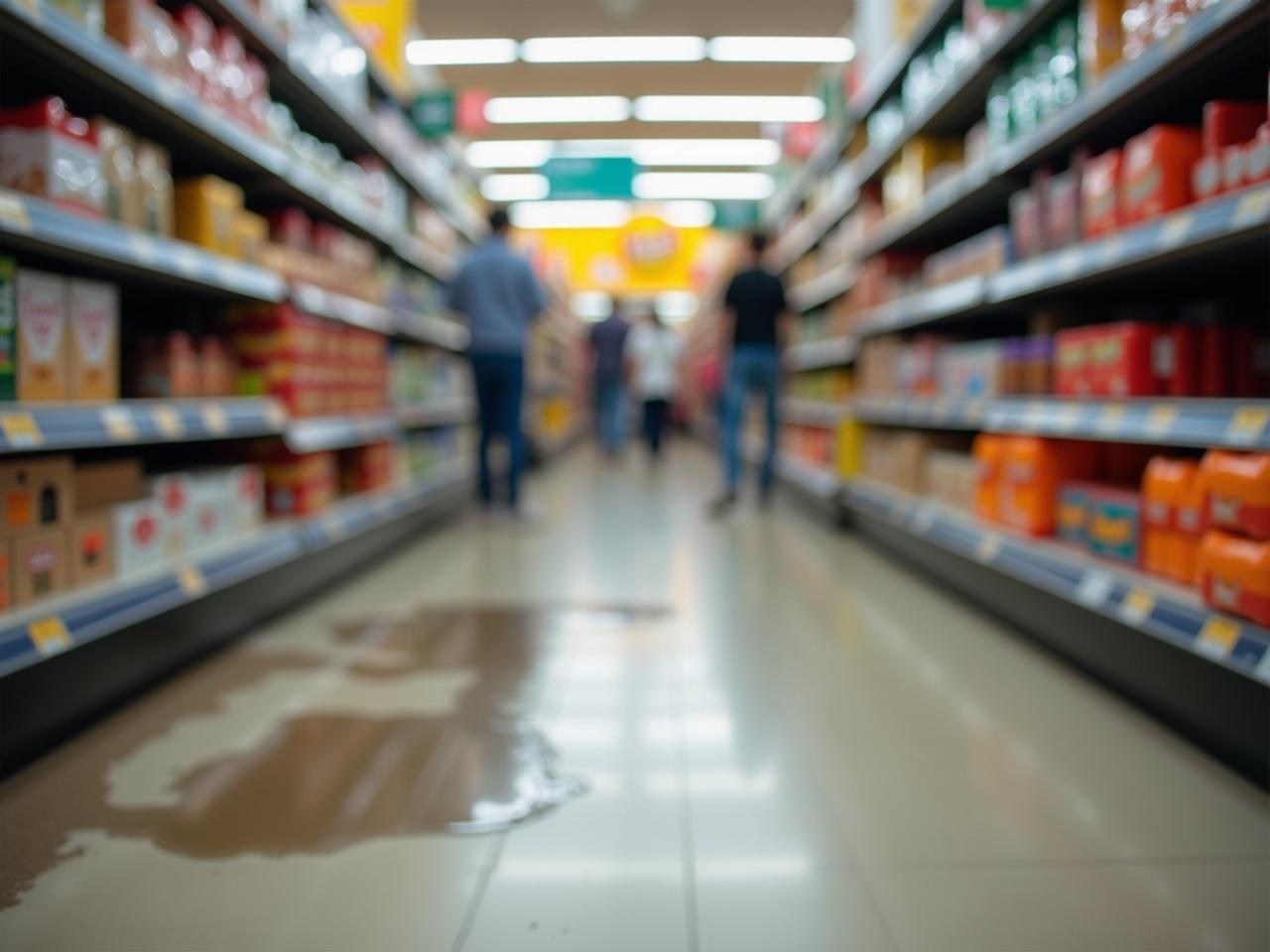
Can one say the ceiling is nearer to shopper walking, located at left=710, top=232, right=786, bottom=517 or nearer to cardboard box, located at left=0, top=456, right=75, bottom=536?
shopper walking, located at left=710, top=232, right=786, bottom=517

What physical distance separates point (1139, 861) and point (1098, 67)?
6.65ft

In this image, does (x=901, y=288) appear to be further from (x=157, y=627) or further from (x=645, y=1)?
(x=645, y=1)

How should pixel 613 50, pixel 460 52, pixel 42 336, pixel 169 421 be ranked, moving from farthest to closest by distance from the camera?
1. pixel 613 50
2. pixel 460 52
3. pixel 169 421
4. pixel 42 336

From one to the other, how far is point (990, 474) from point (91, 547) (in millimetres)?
2646

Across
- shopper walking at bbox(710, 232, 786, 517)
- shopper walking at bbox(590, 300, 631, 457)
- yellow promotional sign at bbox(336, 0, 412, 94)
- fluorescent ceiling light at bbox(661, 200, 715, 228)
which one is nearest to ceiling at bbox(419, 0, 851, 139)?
shopper walking at bbox(590, 300, 631, 457)

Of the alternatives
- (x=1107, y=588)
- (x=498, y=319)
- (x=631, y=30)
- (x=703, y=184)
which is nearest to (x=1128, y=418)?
(x=1107, y=588)

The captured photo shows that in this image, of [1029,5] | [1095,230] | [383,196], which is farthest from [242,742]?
[383,196]

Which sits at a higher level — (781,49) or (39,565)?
(781,49)

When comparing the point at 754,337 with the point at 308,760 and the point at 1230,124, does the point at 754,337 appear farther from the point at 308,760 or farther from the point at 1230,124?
the point at 308,760

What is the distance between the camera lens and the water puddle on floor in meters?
1.47

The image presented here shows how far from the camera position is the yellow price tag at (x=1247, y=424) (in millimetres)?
1670

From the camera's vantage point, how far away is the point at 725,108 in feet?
35.5

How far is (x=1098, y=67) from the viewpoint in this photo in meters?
2.43

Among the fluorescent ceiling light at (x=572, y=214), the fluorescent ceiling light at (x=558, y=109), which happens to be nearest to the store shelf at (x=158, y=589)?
the fluorescent ceiling light at (x=558, y=109)
